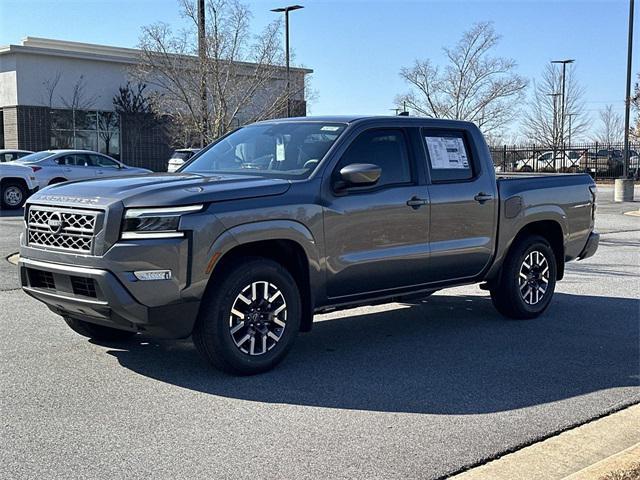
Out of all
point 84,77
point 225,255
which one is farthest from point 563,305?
point 84,77

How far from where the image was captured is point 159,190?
18.7 ft

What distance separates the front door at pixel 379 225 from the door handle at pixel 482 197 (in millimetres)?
701

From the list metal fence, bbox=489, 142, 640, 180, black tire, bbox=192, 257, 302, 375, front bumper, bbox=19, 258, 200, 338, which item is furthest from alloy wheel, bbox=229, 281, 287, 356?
metal fence, bbox=489, 142, 640, 180

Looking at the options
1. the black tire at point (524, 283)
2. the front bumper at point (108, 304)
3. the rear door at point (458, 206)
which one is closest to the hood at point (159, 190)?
the front bumper at point (108, 304)

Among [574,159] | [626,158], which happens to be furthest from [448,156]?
[574,159]

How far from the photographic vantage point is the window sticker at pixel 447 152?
291 inches

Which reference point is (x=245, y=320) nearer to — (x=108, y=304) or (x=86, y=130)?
(x=108, y=304)

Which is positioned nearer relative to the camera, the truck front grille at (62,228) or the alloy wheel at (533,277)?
the truck front grille at (62,228)

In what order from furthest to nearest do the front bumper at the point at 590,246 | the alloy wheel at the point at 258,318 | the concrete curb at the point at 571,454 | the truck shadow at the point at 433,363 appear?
1. the front bumper at the point at 590,246
2. the alloy wheel at the point at 258,318
3. the truck shadow at the point at 433,363
4. the concrete curb at the point at 571,454

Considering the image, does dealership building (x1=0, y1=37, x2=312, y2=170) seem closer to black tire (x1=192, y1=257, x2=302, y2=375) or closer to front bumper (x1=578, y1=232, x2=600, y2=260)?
front bumper (x1=578, y1=232, x2=600, y2=260)

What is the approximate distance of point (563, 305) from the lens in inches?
357

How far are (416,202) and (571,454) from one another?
9.53 feet

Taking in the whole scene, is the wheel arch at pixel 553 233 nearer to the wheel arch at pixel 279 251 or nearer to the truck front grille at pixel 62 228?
the wheel arch at pixel 279 251

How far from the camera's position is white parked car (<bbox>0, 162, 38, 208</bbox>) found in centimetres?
2149
